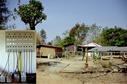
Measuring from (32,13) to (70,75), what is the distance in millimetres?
730

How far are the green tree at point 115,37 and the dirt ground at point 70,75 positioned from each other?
0.29 metres

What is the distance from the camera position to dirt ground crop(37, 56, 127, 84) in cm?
282

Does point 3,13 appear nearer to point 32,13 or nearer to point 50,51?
point 32,13

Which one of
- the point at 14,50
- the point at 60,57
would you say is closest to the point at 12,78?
the point at 14,50

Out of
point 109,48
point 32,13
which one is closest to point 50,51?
point 32,13

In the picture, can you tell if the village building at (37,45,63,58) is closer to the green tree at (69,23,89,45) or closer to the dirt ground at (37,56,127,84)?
the dirt ground at (37,56,127,84)

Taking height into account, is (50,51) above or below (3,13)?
below

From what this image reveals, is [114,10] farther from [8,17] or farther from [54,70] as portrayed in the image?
[8,17]

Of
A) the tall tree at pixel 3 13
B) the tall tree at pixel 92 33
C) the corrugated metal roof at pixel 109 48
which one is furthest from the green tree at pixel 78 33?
the tall tree at pixel 3 13

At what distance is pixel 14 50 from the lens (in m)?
2.91

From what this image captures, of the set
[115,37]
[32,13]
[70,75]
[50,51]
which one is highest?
[32,13]

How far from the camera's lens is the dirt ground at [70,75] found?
2818mm

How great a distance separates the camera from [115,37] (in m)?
2.84

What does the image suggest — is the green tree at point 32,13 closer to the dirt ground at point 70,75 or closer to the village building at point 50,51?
the village building at point 50,51
